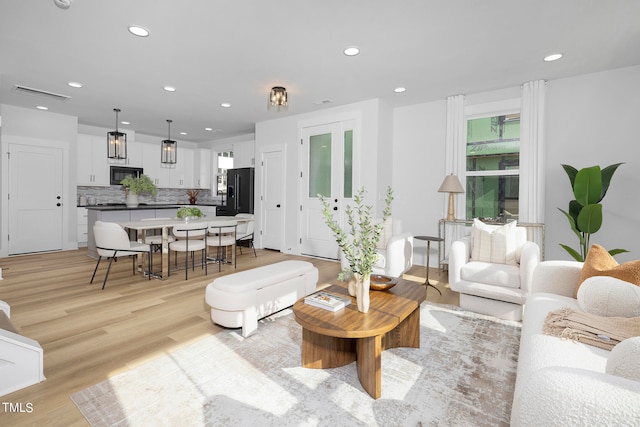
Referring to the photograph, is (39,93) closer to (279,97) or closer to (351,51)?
(279,97)

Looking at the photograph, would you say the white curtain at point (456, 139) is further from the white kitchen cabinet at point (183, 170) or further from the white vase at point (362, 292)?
the white kitchen cabinet at point (183, 170)

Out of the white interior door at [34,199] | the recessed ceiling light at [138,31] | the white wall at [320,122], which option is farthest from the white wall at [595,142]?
the white interior door at [34,199]

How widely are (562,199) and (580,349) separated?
3510 millimetres

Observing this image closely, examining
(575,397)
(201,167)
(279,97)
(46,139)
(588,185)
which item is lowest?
(575,397)

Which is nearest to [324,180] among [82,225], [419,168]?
[419,168]

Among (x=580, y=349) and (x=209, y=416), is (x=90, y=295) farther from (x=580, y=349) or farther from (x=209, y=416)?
(x=580, y=349)

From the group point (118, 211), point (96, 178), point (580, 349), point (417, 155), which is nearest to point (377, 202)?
point (417, 155)

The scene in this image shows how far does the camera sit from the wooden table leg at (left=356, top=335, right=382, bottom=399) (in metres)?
1.75

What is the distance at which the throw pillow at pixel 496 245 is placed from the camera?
3139mm

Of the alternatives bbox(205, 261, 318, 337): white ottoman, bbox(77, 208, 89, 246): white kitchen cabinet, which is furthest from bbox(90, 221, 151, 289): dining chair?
bbox(77, 208, 89, 246): white kitchen cabinet

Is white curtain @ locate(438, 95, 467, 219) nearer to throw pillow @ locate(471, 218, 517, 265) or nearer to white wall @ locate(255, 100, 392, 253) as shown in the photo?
white wall @ locate(255, 100, 392, 253)

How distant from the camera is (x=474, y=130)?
4781 millimetres

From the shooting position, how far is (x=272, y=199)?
647 centimetres

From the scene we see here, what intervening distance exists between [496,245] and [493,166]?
1970 millimetres
